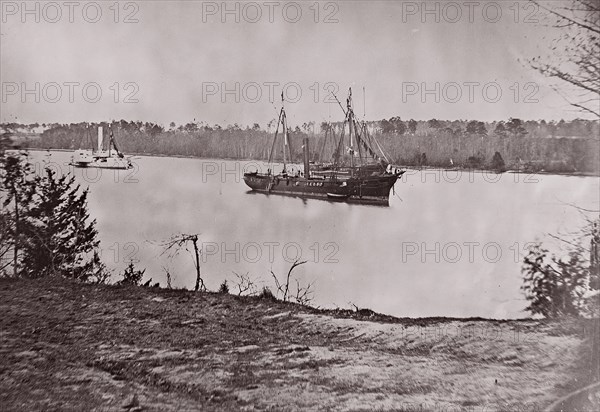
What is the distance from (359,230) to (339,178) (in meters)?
0.33

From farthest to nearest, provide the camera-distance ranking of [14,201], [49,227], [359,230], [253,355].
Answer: [359,230] < [49,227] < [14,201] < [253,355]

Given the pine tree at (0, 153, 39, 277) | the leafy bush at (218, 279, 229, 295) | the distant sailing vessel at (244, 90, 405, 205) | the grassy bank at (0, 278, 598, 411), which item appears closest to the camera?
the grassy bank at (0, 278, 598, 411)

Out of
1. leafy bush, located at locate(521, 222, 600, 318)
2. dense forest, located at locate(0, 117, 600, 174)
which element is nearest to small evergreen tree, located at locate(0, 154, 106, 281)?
dense forest, located at locate(0, 117, 600, 174)

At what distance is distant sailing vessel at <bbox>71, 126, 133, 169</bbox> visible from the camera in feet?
9.14

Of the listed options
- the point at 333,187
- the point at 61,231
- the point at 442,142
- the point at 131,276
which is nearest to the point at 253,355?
the point at 131,276

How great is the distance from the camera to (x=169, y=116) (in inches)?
109

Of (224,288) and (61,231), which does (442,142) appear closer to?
(224,288)

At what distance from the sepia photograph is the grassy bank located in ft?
0.06

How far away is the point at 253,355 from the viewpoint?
236 cm

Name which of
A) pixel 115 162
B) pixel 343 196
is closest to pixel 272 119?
pixel 343 196

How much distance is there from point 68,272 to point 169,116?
3.40 feet

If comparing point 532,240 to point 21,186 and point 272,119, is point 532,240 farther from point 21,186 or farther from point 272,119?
point 21,186

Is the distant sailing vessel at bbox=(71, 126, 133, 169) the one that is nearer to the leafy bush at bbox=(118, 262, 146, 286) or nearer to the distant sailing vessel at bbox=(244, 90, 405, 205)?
the leafy bush at bbox=(118, 262, 146, 286)

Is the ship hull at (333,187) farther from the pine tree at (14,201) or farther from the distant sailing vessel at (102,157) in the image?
the pine tree at (14,201)
